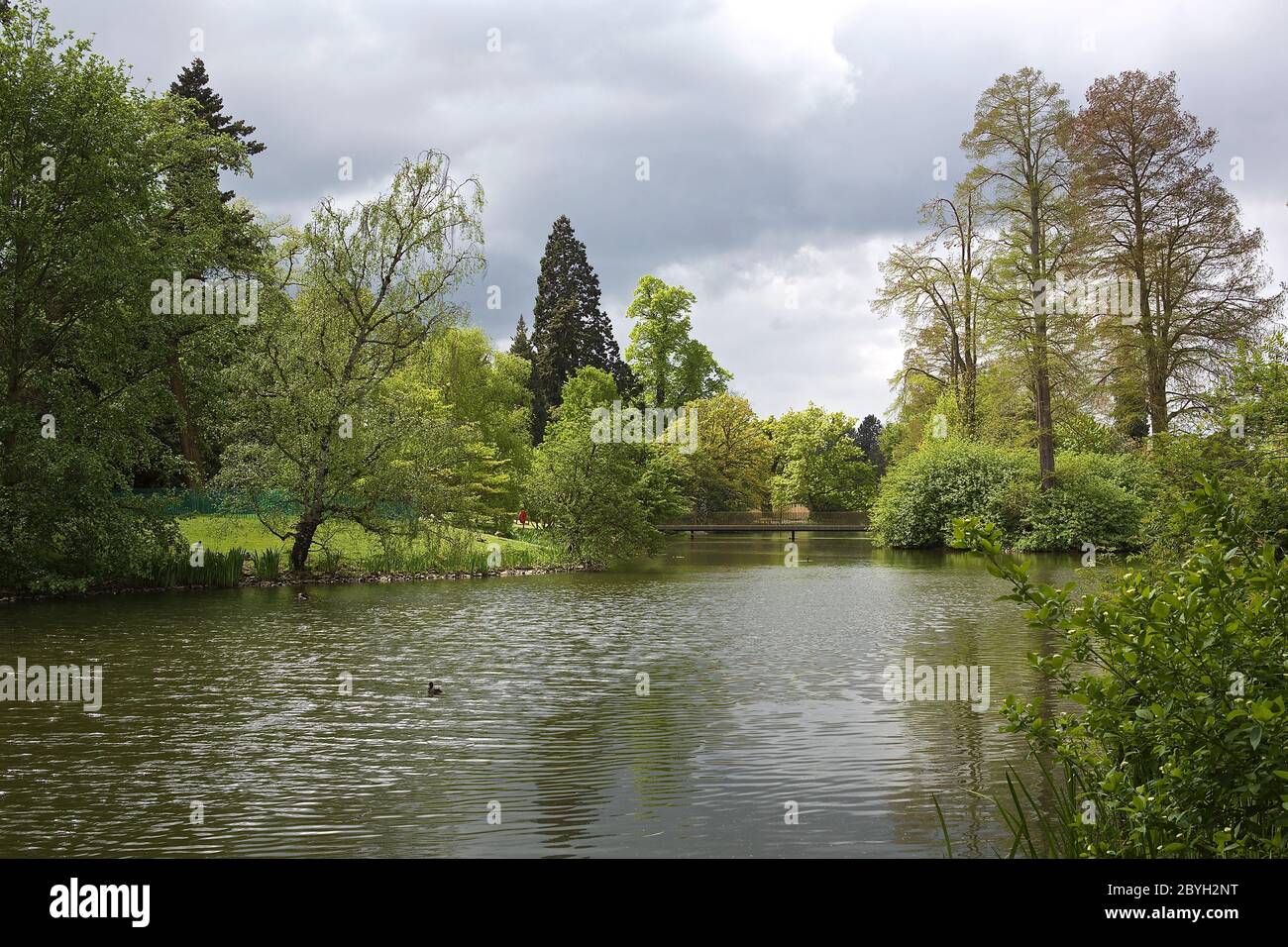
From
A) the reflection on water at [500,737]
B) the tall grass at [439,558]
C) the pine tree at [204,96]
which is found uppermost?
the pine tree at [204,96]

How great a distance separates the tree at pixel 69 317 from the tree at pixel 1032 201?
108 ft

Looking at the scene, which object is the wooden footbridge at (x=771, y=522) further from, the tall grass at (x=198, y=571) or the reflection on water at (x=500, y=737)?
the reflection on water at (x=500, y=737)

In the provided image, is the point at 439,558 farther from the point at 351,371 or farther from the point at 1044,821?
the point at 1044,821

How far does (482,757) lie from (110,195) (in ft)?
72.7

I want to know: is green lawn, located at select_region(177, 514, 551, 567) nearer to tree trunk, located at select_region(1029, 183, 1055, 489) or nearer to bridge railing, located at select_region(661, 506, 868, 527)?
tree trunk, located at select_region(1029, 183, 1055, 489)

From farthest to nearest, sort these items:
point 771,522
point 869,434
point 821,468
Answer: point 869,434
point 821,468
point 771,522

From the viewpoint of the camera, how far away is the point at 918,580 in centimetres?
3259

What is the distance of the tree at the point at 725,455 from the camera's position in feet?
240

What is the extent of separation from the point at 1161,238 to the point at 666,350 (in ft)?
130

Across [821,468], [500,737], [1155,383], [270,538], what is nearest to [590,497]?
[270,538]

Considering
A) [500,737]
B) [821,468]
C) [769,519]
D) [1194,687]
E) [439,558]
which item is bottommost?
[500,737]

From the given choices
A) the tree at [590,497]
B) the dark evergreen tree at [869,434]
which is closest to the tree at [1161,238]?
the tree at [590,497]

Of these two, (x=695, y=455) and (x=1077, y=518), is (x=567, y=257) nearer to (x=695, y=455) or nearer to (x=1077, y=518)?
(x=695, y=455)

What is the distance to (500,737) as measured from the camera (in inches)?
429
